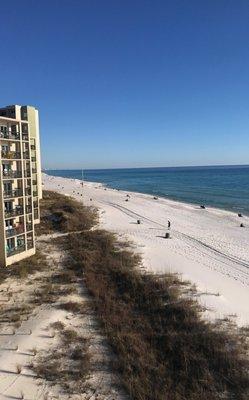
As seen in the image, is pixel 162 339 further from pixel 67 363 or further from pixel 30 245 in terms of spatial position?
pixel 30 245

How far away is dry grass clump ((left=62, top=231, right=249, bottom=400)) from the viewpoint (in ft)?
33.2

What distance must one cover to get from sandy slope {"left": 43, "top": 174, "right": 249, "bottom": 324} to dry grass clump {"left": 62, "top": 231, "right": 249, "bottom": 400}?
1.68m

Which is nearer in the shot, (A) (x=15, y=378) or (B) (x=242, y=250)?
(A) (x=15, y=378)

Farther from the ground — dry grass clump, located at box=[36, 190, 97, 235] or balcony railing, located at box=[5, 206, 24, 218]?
balcony railing, located at box=[5, 206, 24, 218]

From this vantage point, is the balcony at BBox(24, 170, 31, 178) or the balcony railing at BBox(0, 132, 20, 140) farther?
the balcony at BBox(24, 170, 31, 178)

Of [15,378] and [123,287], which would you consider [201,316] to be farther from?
[15,378]

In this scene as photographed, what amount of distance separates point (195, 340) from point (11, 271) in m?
12.0

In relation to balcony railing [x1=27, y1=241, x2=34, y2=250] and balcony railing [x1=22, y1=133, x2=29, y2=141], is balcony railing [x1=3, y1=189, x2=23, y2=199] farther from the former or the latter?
balcony railing [x1=22, y1=133, x2=29, y2=141]

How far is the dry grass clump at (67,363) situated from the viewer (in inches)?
414

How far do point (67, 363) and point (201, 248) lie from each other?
55.7 feet

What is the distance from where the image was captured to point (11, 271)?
66.3ft

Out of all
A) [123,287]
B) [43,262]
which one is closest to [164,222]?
[43,262]

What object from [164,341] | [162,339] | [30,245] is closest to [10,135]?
[30,245]

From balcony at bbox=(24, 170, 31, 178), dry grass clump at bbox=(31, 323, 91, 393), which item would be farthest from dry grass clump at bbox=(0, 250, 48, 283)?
dry grass clump at bbox=(31, 323, 91, 393)
